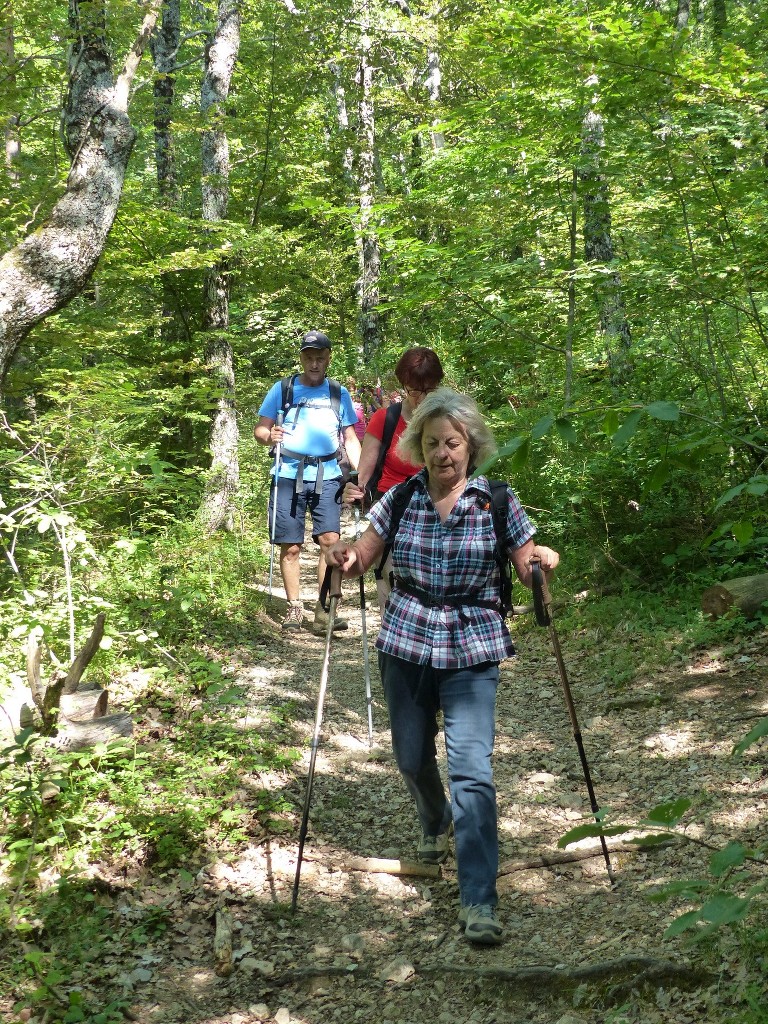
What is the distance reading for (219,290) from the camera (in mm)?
11281

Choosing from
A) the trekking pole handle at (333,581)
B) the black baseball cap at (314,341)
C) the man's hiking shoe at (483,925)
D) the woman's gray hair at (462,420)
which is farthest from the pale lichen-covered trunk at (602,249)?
the man's hiking shoe at (483,925)

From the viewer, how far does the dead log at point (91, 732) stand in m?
4.71

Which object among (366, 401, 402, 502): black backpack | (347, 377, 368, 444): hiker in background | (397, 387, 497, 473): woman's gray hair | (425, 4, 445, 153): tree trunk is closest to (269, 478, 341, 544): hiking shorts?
(366, 401, 402, 502): black backpack

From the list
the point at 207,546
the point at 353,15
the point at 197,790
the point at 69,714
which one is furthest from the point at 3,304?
the point at 353,15

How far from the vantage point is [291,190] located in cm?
1631

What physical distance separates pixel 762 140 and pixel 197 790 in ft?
22.2

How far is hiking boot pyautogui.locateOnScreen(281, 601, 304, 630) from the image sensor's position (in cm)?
854

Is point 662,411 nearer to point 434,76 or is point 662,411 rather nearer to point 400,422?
point 400,422

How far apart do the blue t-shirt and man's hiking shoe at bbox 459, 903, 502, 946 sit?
474 centimetres

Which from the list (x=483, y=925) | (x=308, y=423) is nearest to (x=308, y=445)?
(x=308, y=423)

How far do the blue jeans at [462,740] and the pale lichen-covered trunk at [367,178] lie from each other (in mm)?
13682

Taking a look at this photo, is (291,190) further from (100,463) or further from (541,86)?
(100,463)

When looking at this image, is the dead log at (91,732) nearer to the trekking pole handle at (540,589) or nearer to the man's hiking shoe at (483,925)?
the man's hiking shoe at (483,925)

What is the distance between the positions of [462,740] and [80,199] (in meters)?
4.80
